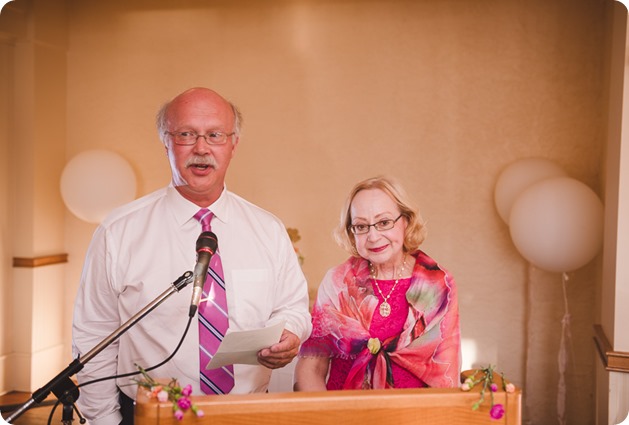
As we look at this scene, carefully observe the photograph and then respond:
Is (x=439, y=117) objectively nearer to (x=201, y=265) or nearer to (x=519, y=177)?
(x=519, y=177)

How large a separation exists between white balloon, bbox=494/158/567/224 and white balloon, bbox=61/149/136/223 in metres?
2.40

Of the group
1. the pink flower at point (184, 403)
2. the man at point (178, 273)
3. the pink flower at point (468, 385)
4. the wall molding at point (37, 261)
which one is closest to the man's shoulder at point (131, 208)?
the man at point (178, 273)

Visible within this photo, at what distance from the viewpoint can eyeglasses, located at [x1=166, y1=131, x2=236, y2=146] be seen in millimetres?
2523

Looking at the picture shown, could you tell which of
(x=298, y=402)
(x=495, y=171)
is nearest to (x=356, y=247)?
(x=298, y=402)

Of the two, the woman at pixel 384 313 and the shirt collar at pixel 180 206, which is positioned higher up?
the shirt collar at pixel 180 206

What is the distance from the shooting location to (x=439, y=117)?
168 inches

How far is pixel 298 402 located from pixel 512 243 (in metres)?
2.80

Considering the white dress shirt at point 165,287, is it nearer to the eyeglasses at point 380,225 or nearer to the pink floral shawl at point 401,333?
the pink floral shawl at point 401,333

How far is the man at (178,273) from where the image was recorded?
2471mm

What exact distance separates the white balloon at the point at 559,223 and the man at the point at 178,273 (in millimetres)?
1670

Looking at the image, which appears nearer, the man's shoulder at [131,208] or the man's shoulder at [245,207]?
the man's shoulder at [131,208]

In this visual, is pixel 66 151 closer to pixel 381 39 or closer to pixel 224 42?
pixel 224 42

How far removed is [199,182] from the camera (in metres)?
2.57

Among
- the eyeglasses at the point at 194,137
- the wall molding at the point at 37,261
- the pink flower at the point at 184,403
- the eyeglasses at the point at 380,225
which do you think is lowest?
the pink flower at the point at 184,403
